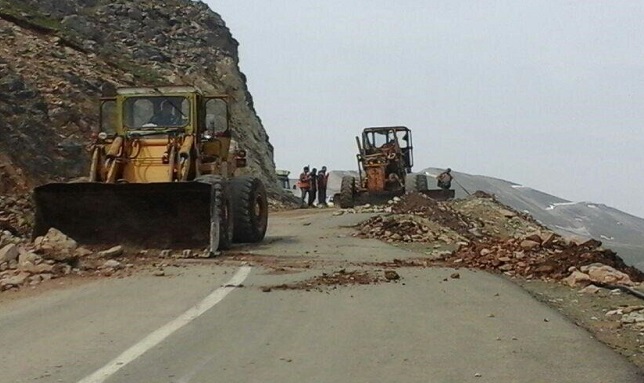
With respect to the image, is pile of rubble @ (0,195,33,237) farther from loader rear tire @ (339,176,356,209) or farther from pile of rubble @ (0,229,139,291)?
loader rear tire @ (339,176,356,209)

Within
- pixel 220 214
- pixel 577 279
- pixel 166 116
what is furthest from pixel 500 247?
pixel 166 116

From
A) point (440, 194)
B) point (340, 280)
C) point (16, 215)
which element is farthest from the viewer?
point (440, 194)

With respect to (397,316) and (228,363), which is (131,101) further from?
(228,363)

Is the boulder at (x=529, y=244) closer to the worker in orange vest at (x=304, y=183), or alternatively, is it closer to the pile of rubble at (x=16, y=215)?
the pile of rubble at (x=16, y=215)

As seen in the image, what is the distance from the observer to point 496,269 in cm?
1423

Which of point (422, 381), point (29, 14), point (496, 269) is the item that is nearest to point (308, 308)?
point (422, 381)

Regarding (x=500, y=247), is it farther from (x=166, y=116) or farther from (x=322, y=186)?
(x=322, y=186)

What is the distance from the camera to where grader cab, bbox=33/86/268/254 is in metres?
15.2

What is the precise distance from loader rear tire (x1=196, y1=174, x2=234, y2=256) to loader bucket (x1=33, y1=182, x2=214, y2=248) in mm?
120

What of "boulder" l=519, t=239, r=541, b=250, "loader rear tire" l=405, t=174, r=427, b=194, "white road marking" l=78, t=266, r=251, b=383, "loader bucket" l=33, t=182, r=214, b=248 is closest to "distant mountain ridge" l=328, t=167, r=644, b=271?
"loader rear tire" l=405, t=174, r=427, b=194

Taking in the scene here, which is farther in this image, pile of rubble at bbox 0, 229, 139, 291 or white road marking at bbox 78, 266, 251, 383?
pile of rubble at bbox 0, 229, 139, 291

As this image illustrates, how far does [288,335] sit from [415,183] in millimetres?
26520

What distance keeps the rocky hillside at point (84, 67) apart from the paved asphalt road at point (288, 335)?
17.2 meters

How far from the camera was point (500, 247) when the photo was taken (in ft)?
51.7
